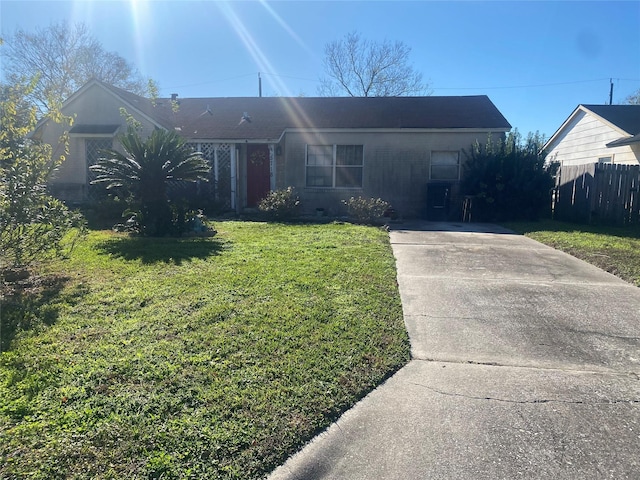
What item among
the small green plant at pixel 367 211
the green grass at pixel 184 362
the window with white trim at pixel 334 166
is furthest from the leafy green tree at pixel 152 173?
the window with white trim at pixel 334 166

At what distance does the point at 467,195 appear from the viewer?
13930 mm

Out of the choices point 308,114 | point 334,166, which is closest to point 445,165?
point 334,166

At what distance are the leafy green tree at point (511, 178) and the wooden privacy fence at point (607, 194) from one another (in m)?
0.92

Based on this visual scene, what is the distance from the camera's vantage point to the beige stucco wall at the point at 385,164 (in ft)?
48.1

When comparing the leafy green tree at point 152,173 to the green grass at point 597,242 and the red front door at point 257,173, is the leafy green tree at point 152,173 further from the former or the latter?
the green grass at point 597,242

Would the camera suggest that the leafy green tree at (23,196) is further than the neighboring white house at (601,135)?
No

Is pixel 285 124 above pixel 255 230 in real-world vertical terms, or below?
above

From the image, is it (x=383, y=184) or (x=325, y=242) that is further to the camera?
(x=383, y=184)

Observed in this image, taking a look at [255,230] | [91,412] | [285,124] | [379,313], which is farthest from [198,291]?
[285,124]

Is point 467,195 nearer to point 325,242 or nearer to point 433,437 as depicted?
point 325,242

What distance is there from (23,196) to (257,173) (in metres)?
10.6

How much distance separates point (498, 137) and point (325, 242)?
28.3 ft

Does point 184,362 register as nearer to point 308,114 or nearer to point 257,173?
point 257,173

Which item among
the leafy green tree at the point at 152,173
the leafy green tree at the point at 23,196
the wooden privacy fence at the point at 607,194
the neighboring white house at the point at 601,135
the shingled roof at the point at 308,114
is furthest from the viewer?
the shingled roof at the point at 308,114
